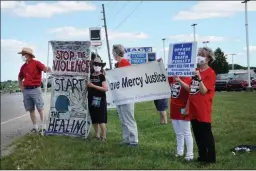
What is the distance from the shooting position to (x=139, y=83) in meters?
8.29

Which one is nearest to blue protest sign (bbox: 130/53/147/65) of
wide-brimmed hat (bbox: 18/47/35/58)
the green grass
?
the green grass

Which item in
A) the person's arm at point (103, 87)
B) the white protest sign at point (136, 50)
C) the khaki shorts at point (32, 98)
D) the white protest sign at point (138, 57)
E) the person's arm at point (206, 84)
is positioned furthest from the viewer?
the white protest sign at point (136, 50)

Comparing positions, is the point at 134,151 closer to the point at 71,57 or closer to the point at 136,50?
the point at 71,57

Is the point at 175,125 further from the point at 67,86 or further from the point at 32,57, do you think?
the point at 32,57

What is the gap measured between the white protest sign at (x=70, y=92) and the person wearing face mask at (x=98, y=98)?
0.91ft

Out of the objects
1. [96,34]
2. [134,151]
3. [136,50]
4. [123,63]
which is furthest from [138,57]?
[134,151]

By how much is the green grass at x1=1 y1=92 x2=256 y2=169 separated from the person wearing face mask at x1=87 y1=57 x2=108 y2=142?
424 millimetres

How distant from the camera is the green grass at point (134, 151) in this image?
6938 millimetres

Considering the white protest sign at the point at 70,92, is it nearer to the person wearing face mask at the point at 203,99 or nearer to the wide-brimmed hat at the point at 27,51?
the wide-brimmed hat at the point at 27,51

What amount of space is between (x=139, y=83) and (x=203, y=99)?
5.83ft

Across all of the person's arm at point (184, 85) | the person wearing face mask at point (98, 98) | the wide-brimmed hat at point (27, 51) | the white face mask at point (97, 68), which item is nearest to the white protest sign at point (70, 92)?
the person wearing face mask at point (98, 98)

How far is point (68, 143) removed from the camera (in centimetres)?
900

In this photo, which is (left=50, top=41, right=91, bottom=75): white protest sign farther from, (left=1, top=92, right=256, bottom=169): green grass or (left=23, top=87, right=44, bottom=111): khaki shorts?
(left=1, top=92, right=256, bottom=169): green grass

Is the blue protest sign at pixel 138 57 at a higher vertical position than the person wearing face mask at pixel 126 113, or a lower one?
higher
